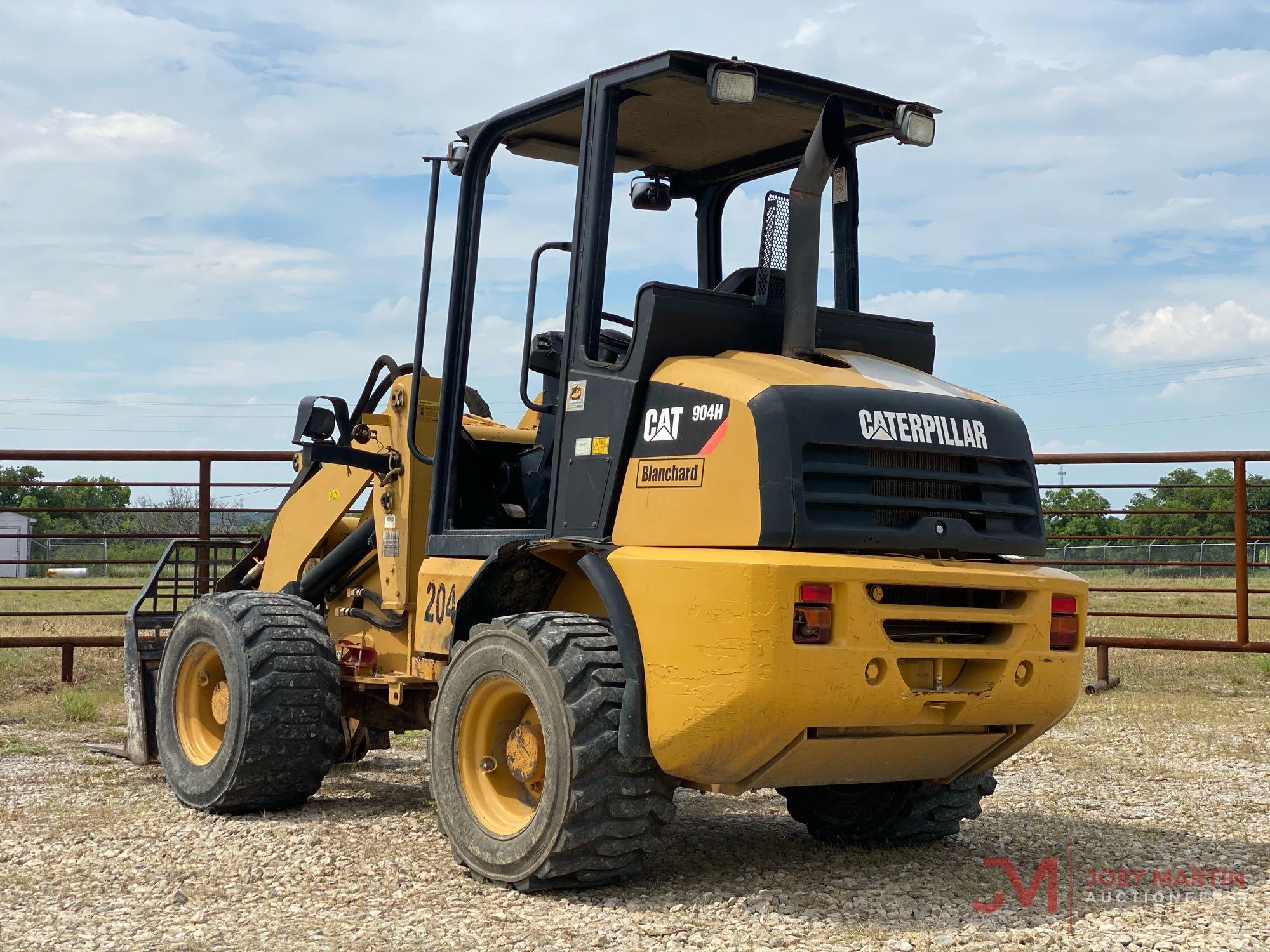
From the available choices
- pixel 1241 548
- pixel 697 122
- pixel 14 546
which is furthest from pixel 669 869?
pixel 14 546

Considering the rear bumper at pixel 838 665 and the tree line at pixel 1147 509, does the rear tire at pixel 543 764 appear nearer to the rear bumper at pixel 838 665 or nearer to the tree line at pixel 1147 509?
the rear bumper at pixel 838 665

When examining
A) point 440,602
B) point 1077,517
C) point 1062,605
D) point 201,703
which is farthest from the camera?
point 1077,517

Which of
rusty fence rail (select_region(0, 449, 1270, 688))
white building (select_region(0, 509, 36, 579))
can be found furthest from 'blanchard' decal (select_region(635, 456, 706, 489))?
white building (select_region(0, 509, 36, 579))

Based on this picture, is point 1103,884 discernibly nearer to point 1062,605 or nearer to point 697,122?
point 1062,605

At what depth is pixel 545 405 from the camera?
20.6ft

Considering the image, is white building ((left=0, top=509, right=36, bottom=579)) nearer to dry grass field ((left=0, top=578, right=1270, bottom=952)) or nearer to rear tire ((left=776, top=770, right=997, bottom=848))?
dry grass field ((left=0, top=578, right=1270, bottom=952))

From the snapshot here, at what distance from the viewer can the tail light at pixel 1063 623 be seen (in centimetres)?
548

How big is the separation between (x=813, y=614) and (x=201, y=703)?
4.20 m

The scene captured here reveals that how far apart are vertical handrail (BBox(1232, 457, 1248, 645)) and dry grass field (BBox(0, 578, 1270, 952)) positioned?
8.56ft

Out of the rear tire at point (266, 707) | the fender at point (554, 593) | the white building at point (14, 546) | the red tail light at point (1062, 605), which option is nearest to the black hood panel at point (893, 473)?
the red tail light at point (1062, 605)

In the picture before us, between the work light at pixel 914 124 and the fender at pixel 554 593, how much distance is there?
2513 millimetres

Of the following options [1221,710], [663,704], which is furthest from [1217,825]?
[1221,710]

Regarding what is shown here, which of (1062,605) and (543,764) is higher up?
(1062,605)

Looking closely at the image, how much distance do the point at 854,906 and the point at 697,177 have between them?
12.6 feet
